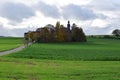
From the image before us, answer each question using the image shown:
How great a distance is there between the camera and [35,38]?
590ft

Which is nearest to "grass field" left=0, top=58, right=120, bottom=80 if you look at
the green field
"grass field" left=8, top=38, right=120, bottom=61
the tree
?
the green field

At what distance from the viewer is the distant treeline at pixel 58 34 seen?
176m

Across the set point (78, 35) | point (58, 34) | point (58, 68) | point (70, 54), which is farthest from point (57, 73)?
point (78, 35)

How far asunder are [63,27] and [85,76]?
16049 cm

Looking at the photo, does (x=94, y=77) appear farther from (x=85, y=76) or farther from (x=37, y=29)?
(x=37, y=29)

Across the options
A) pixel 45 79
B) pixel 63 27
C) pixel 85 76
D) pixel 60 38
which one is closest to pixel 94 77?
pixel 85 76

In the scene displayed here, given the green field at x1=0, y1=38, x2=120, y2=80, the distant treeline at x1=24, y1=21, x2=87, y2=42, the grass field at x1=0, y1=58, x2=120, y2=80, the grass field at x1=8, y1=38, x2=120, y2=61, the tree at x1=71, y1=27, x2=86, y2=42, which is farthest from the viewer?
the tree at x1=71, y1=27, x2=86, y2=42

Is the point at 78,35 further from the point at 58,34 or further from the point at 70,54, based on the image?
the point at 70,54

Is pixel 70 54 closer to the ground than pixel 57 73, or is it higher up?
closer to the ground

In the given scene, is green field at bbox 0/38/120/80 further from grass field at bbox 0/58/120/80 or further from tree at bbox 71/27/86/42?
tree at bbox 71/27/86/42

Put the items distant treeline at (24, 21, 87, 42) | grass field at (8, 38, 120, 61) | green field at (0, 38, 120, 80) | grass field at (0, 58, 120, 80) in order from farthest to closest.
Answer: distant treeline at (24, 21, 87, 42) < grass field at (8, 38, 120, 61) < green field at (0, 38, 120, 80) < grass field at (0, 58, 120, 80)

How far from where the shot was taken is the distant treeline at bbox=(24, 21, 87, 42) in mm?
→ 175750

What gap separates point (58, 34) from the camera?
178 meters

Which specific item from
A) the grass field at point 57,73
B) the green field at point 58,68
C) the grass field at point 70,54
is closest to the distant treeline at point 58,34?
the grass field at point 70,54
